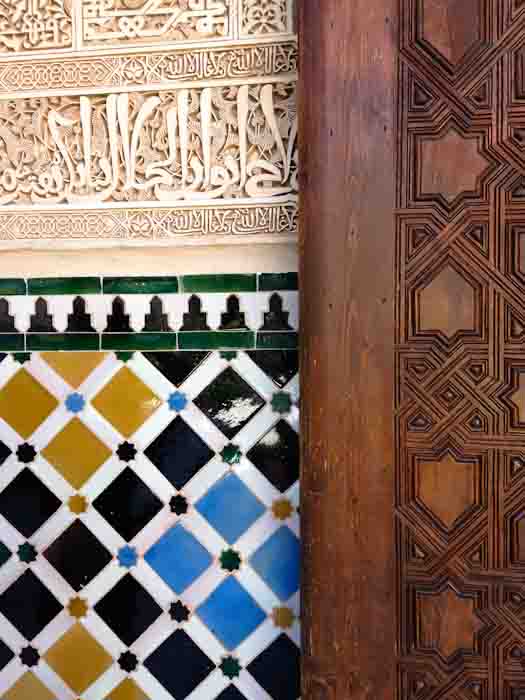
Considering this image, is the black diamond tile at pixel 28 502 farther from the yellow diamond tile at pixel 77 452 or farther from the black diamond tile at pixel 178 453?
the black diamond tile at pixel 178 453

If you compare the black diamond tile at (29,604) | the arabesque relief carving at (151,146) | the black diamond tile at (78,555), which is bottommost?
the black diamond tile at (29,604)

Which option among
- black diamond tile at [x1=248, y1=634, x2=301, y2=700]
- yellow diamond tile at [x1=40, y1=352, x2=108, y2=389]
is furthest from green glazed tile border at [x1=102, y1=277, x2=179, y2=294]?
black diamond tile at [x1=248, y1=634, x2=301, y2=700]

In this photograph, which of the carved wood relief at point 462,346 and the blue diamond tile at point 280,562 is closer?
the carved wood relief at point 462,346

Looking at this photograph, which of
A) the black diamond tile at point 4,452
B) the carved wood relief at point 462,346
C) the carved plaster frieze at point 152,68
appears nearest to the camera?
the carved wood relief at point 462,346

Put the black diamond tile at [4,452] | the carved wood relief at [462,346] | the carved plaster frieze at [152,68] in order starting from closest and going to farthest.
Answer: the carved wood relief at [462,346] → the carved plaster frieze at [152,68] → the black diamond tile at [4,452]

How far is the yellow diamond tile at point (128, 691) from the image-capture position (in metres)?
1.09

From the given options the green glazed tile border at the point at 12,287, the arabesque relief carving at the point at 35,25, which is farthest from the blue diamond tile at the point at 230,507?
the arabesque relief carving at the point at 35,25

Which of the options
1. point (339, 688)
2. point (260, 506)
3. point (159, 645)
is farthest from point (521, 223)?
point (159, 645)

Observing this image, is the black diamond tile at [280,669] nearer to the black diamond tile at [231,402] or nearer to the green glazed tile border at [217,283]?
the black diamond tile at [231,402]

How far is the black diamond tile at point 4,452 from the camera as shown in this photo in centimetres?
112

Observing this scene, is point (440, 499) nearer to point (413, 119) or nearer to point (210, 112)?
point (413, 119)

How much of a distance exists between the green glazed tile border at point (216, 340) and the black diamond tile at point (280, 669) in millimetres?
452

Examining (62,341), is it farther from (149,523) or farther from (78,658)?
(78,658)

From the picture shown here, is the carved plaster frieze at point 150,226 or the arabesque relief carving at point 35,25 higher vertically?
the arabesque relief carving at point 35,25
